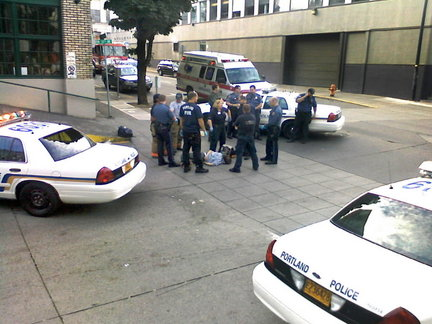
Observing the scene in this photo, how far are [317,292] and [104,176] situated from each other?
4.03 meters

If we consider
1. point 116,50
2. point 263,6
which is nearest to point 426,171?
point 263,6

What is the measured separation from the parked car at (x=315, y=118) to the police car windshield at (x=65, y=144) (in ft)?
23.2

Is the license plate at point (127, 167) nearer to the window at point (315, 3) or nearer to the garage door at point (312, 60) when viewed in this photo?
the garage door at point (312, 60)

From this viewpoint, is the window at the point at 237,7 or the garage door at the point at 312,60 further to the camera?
the window at the point at 237,7

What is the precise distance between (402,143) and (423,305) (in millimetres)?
11011

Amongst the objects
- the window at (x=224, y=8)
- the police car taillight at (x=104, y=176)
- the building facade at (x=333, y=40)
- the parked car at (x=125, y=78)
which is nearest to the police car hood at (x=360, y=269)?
the police car taillight at (x=104, y=176)

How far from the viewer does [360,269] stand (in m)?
3.34

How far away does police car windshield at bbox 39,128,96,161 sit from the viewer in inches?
263

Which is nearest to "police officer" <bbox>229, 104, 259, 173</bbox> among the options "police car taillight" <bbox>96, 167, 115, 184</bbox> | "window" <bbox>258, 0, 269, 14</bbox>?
"police car taillight" <bbox>96, 167, 115, 184</bbox>

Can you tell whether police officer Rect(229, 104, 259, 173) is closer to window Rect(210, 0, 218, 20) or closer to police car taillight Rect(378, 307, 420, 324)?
police car taillight Rect(378, 307, 420, 324)

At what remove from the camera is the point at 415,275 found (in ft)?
10.6

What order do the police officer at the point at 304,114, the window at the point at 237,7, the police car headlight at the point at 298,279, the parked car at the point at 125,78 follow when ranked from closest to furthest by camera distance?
1. the police car headlight at the point at 298,279
2. the police officer at the point at 304,114
3. the parked car at the point at 125,78
4. the window at the point at 237,7

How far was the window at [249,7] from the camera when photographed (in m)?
37.2

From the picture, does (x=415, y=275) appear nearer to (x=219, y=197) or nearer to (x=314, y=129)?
(x=219, y=197)
